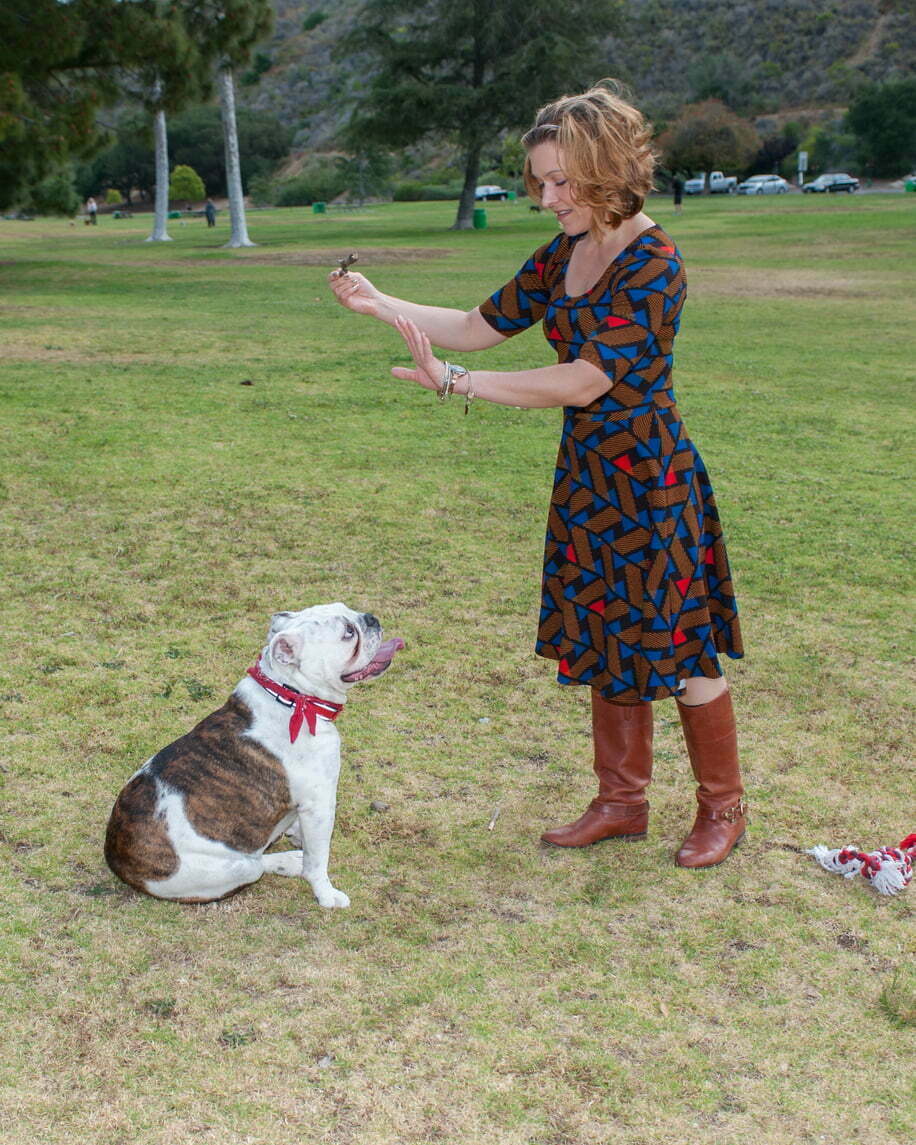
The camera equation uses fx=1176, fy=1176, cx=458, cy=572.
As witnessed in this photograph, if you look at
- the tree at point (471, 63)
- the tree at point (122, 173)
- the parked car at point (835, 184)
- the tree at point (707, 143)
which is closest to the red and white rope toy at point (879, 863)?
the tree at point (471, 63)

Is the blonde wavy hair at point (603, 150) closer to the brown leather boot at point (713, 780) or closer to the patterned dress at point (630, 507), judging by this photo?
the patterned dress at point (630, 507)

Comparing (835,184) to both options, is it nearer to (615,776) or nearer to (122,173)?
(122,173)

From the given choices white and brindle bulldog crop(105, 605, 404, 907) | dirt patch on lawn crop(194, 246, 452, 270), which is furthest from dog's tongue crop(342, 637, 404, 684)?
dirt patch on lawn crop(194, 246, 452, 270)

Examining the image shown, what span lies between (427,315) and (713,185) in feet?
297

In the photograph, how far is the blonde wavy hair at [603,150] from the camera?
365 centimetres

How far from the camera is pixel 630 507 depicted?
4.02 metres

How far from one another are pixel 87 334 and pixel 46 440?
24.5 ft

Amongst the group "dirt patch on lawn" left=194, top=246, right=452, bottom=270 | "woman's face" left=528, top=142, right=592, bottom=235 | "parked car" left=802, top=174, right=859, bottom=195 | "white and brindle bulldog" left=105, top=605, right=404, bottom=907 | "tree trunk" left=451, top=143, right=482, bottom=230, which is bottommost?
"white and brindle bulldog" left=105, top=605, right=404, bottom=907

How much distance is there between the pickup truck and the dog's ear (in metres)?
86.4

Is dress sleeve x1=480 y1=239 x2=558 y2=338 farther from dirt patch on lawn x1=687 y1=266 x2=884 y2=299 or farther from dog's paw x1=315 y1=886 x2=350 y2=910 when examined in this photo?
dirt patch on lawn x1=687 y1=266 x2=884 y2=299

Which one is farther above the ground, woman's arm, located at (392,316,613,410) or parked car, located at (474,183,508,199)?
parked car, located at (474,183,508,199)

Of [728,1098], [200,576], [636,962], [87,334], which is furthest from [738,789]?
[87,334]

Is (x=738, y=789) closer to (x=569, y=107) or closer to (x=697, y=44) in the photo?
(x=569, y=107)

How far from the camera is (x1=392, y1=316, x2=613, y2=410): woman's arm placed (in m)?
3.75
